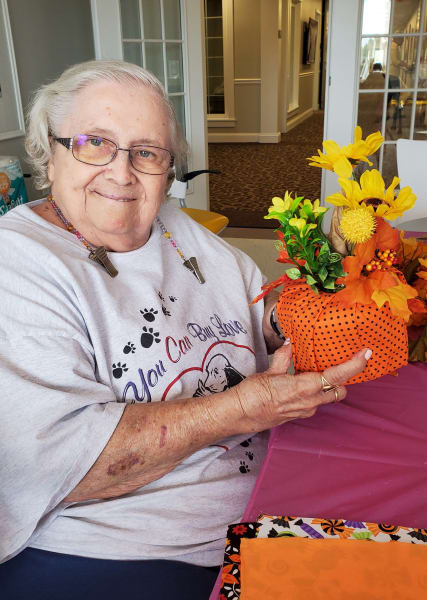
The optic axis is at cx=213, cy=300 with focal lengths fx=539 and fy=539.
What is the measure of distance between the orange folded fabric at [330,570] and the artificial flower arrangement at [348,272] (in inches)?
12.8

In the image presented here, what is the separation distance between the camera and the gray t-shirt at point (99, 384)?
869 mm

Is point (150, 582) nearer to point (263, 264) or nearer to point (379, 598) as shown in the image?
point (379, 598)

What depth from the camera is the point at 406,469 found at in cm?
83

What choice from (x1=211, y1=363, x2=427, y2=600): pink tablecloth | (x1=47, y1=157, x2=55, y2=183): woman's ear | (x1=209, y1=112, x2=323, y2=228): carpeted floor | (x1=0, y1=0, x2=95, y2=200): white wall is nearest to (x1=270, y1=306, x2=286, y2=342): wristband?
(x1=211, y1=363, x2=427, y2=600): pink tablecloth

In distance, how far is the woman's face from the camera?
42.6 inches

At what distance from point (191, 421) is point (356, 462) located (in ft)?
0.92

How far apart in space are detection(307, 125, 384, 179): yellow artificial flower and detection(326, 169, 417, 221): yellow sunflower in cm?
2

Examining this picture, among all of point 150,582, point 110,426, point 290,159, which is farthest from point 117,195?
point 290,159

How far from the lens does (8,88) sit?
3.64 meters

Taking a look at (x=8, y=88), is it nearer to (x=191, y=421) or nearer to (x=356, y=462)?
(x=191, y=421)

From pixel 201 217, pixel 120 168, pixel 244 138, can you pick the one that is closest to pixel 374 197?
pixel 120 168

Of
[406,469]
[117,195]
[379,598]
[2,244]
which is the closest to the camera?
[379,598]

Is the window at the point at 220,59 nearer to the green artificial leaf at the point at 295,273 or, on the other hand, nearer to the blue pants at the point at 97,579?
the green artificial leaf at the point at 295,273

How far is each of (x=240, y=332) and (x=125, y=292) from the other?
11.2 inches
